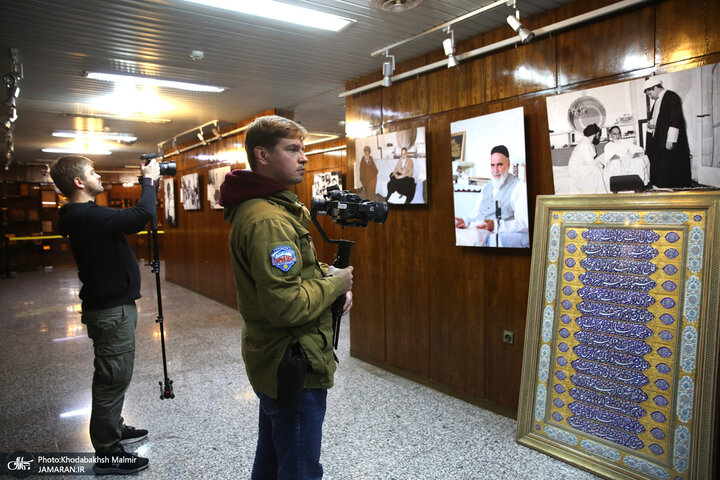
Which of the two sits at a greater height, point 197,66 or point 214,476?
point 197,66

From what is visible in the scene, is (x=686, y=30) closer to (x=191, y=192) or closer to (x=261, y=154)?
(x=261, y=154)

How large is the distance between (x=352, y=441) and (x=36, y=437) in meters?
2.07

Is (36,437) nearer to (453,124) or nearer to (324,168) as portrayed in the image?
(453,124)

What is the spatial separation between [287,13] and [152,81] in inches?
86.9

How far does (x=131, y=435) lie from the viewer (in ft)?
9.23

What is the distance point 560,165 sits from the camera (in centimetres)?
268

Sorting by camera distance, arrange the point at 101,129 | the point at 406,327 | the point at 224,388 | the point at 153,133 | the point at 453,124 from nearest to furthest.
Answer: the point at 453,124
the point at 224,388
the point at 406,327
the point at 101,129
the point at 153,133

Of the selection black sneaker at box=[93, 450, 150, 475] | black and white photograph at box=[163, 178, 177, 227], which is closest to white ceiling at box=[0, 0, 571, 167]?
black sneaker at box=[93, 450, 150, 475]

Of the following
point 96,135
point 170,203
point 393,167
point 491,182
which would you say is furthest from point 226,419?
point 170,203

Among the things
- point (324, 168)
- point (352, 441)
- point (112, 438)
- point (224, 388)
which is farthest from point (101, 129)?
point (352, 441)

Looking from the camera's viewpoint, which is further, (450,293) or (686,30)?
(450,293)

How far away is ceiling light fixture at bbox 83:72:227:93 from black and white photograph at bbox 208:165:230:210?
200cm

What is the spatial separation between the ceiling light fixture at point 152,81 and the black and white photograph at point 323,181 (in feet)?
9.32

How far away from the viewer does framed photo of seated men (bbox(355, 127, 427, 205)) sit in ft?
11.9
